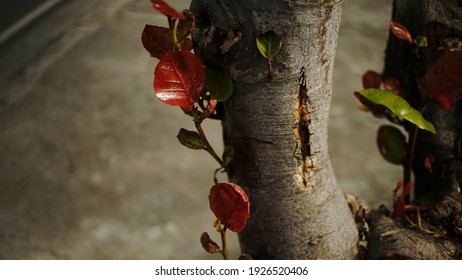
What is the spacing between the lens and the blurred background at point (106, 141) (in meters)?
1.11

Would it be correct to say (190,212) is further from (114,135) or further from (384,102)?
(384,102)

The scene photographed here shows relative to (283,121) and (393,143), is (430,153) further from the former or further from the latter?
(283,121)

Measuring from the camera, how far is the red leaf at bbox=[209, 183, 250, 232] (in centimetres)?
48

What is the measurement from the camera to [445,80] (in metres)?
0.55

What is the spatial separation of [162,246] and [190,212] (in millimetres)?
104

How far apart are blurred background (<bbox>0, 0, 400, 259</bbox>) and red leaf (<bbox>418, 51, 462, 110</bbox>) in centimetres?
54

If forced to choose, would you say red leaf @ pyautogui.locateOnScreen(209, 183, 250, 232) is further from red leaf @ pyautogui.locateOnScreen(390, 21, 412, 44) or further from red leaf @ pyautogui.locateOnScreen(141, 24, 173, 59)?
red leaf @ pyautogui.locateOnScreen(390, 21, 412, 44)

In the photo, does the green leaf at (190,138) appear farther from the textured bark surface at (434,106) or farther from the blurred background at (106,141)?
the blurred background at (106,141)

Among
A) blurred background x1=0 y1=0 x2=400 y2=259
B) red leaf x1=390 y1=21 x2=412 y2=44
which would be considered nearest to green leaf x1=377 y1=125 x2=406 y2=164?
red leaf x1=390 y1=21 x2=412 y2=44

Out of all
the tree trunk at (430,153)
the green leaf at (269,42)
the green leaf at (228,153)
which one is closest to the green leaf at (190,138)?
the green leaf at (228,153)

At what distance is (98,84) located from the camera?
4.73ft

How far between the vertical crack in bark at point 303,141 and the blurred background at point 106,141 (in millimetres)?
514

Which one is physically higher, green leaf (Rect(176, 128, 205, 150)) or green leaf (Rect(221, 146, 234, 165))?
A: green leaf (Rect(176, 128, 205, 150))

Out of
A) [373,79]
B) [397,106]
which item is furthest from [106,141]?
[397,106]
